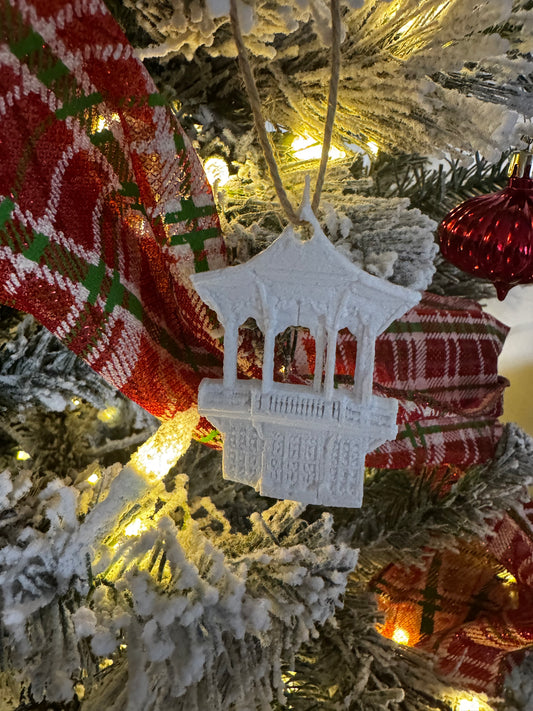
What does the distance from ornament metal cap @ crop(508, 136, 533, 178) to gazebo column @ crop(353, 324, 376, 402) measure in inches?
9.1

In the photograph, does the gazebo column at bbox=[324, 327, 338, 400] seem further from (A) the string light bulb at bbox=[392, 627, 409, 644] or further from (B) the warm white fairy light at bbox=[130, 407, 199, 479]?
(A) the string light bulb at bbox=[392, 627, 409, 644]

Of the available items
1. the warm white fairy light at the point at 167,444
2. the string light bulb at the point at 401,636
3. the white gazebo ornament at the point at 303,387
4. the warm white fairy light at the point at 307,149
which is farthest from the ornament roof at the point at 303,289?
the string light bulb at the point at 401,636

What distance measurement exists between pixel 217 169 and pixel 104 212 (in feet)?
0.47

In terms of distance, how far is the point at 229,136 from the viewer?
47 cm

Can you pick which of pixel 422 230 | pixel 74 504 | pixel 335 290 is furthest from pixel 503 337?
pixel 74 504

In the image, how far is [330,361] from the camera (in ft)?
1.18

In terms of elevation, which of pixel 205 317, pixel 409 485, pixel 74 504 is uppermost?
pixel 205 317

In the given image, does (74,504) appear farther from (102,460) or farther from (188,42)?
(188,42)

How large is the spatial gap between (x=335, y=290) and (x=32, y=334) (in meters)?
0.30

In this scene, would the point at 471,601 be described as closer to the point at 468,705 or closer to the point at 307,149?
the point at 468,705

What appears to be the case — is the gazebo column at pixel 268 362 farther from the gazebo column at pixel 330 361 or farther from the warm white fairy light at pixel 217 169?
the warm white fairy light at pixel 217 169

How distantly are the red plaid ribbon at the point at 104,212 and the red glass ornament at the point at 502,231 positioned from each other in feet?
0.44

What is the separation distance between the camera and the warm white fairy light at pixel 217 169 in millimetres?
479

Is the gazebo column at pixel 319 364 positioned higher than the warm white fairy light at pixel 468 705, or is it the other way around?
the gazebo column at pixel 319 364
